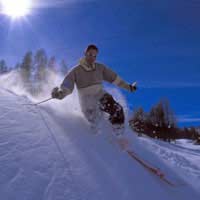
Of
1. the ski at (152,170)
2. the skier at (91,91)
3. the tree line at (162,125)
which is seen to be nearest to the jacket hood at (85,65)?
the skier at (91,91)

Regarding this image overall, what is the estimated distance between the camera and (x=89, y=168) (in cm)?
248

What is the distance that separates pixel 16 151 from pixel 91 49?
7.55 ft

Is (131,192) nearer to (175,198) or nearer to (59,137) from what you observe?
(175,198)

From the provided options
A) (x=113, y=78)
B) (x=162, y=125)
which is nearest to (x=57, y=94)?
(x=113, y=78)

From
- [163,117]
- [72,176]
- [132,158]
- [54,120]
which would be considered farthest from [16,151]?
[163,117]

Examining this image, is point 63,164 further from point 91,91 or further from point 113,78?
point 113,78

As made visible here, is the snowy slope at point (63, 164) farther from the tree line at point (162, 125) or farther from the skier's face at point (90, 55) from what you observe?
the tree line at point (162, 125)

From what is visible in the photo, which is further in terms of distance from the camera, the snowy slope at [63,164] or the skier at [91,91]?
the skier at [91,91]

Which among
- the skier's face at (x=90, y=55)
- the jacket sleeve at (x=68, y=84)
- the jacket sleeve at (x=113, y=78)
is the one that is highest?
the skier's face at (x=90, y=55)

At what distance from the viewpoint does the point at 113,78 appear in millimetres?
4344

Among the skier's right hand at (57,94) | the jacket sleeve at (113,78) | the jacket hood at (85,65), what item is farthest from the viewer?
the jacket sleeve at (113,78)

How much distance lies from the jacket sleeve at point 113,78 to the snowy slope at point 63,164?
3.47 ft

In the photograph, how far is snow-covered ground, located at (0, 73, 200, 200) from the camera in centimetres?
196

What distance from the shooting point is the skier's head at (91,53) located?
3.90 metres
